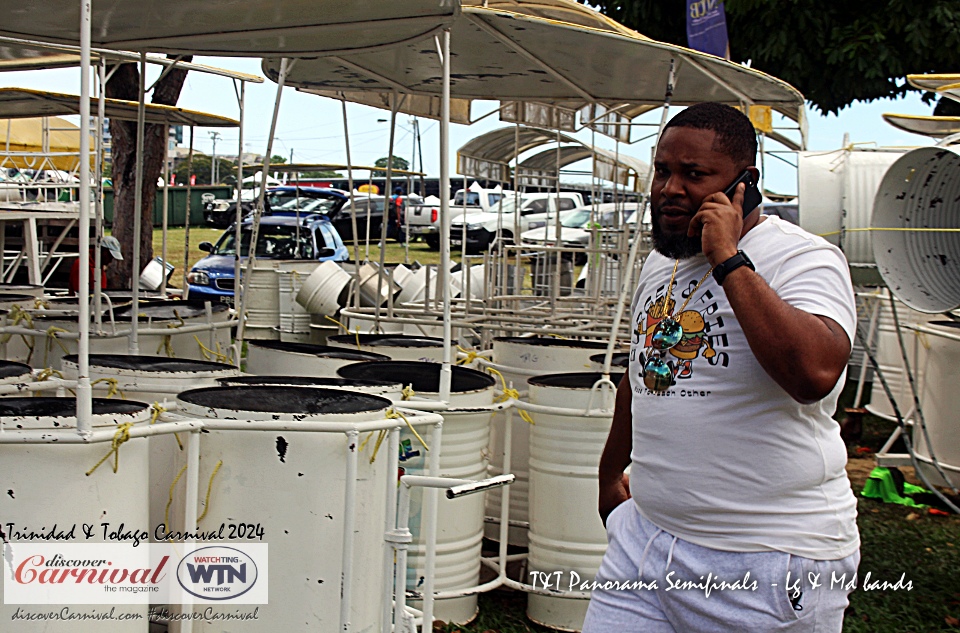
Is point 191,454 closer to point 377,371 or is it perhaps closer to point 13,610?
point 13,610

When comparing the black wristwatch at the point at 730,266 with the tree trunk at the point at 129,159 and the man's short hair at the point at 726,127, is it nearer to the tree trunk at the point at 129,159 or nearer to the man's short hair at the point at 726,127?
the man's short hair at the point at 726,127

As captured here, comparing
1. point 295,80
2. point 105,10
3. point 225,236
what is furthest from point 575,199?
point 105,10

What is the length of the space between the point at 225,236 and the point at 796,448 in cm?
1395

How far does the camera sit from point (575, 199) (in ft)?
103

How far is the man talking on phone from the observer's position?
2.17 metres

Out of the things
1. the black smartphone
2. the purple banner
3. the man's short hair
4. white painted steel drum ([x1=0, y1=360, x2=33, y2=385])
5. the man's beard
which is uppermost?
the purple banner

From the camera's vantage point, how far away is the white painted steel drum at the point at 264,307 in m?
11.2

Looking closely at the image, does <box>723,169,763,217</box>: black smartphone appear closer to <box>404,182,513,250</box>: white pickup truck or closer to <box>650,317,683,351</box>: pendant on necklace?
<box>650,317,683,351</box>: pendant on necklace

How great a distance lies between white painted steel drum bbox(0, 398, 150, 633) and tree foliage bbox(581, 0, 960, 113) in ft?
31.2

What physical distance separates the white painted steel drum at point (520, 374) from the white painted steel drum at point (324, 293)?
4.31 m

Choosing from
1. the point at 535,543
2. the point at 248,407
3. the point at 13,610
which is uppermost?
the point at 248,407

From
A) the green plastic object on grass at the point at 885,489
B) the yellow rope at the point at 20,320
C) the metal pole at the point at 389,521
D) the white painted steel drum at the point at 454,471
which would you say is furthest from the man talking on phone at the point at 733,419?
the green plastic object on grass at the point at 885,489

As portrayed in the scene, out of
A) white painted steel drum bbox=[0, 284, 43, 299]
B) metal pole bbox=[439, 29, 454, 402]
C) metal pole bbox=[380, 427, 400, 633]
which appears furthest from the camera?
white painted steel drum bbox=[0, 284, 43, 299]

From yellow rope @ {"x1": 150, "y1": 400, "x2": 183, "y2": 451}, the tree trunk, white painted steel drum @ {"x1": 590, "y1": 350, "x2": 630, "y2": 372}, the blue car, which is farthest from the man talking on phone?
the blue car
